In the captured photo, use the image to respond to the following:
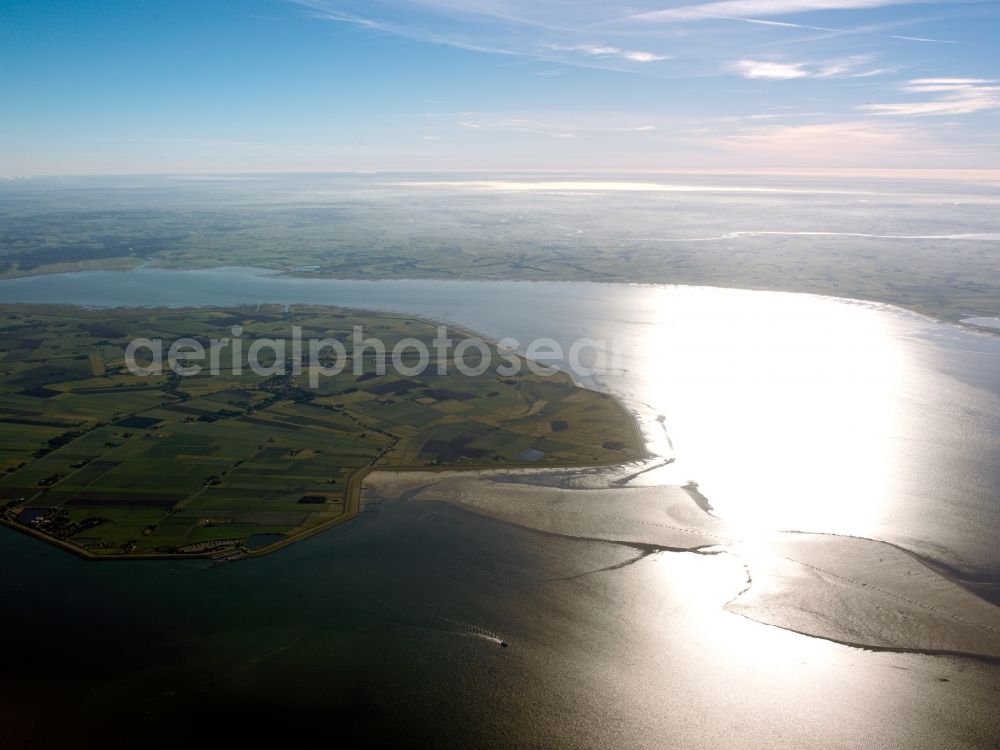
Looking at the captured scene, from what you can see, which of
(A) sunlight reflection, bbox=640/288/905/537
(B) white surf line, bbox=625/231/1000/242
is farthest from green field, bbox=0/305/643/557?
(B) white surf line, bbox=625/231/1000/242

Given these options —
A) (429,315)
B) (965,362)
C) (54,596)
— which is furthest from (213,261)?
(965,362)

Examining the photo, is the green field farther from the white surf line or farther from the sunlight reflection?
the white surf line

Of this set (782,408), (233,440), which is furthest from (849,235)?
(233,440)

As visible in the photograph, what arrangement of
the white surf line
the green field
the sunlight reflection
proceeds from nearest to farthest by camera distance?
1. the green field
2. the sunlight reflection
3. the white surf line

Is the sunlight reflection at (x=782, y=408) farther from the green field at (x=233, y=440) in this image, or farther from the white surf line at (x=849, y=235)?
the white surf line at (x=849, y=235)

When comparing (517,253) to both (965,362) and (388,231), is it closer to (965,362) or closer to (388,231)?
(388,231)

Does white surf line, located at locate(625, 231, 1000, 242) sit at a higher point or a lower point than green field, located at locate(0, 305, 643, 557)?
higher

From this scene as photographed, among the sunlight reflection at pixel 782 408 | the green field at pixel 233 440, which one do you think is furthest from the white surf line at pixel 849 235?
the green field at pixel 233 440

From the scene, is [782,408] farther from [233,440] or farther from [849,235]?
[849,235]
